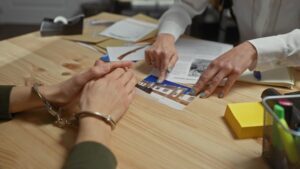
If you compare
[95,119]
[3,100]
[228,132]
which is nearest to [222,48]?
[228,132]

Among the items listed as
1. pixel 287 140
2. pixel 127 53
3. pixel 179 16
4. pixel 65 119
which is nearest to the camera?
pixel 287 140

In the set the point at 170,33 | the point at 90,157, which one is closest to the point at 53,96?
the point at 90,157

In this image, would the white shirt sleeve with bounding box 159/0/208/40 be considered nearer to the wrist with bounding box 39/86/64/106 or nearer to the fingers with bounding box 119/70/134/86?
the fingers with bounding box 119/70/134/86

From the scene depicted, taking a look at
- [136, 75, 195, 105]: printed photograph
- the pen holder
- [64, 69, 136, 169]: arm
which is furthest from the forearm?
the pen holder

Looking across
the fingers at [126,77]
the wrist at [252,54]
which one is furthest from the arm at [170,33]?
the wrist at [252,54]

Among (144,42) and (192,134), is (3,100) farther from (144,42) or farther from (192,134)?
(144,42)

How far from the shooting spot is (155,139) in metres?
Result: 0.73

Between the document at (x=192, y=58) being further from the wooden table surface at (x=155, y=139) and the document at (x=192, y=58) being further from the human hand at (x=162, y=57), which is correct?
the wooden table surface at (x=155, y=139)

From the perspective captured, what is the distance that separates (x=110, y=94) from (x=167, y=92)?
18cm

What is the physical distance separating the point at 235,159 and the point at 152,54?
1.60ft

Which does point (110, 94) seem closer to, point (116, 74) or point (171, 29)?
point (116, 74)

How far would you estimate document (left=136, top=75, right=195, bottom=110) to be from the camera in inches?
34.0

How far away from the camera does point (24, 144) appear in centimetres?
72

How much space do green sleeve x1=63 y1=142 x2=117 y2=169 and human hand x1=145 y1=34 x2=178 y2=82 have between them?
382mm
